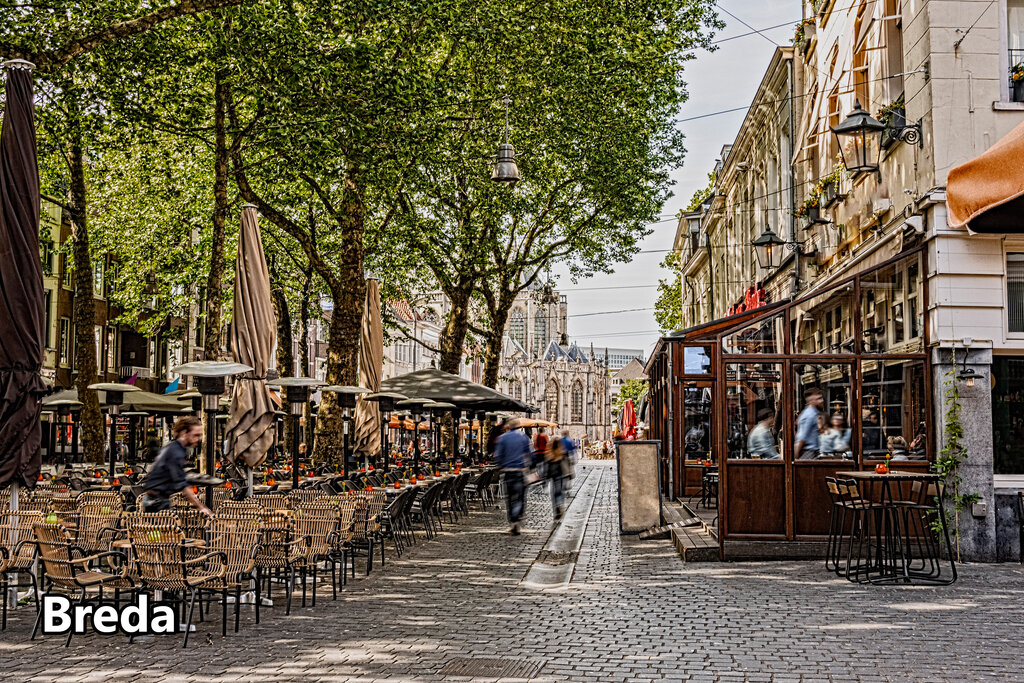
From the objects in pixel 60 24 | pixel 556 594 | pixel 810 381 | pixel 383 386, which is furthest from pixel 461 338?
pixel 556 594

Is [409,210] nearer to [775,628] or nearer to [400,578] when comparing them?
[400,578]

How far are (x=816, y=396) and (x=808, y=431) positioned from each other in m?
0.48

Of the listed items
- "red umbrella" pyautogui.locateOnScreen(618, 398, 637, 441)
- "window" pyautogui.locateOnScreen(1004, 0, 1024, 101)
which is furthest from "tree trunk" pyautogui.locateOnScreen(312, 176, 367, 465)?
"red umbrella" pyautogui.locateOnScreen(618, 398, 637, 441)

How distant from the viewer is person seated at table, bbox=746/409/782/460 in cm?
1407

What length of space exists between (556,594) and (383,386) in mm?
12718

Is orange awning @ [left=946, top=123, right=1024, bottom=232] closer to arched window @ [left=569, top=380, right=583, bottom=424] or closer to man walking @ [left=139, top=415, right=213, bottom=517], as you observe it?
man walking @ [left=139, top=415, right=213, bottom=517]

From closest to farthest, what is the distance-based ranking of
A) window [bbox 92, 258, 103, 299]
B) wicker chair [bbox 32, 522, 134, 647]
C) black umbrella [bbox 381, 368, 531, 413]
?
wicker chair [bbox 32, 522, 134, 647], black umbrella [bbox 381, 368, 531, 413], window [bbox 92, 258, 103, 299]

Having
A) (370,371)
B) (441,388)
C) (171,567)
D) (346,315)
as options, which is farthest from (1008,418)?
(346,315)

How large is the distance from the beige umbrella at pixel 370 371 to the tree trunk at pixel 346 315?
1558 millimetres

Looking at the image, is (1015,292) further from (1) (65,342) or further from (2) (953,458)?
(1) (65,342)

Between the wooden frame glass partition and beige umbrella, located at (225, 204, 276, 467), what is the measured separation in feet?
19.3

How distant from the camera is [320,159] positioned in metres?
21.2

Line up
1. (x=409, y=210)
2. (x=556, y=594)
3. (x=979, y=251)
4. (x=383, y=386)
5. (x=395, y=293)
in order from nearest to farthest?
1. (x=556, y=594)
2. (x=979, y=251)
3. (x=383, y=386)
4. (x=409, y=210)
5. (x=395, y=293)

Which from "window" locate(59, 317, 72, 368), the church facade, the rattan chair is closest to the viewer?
the rattan chair
